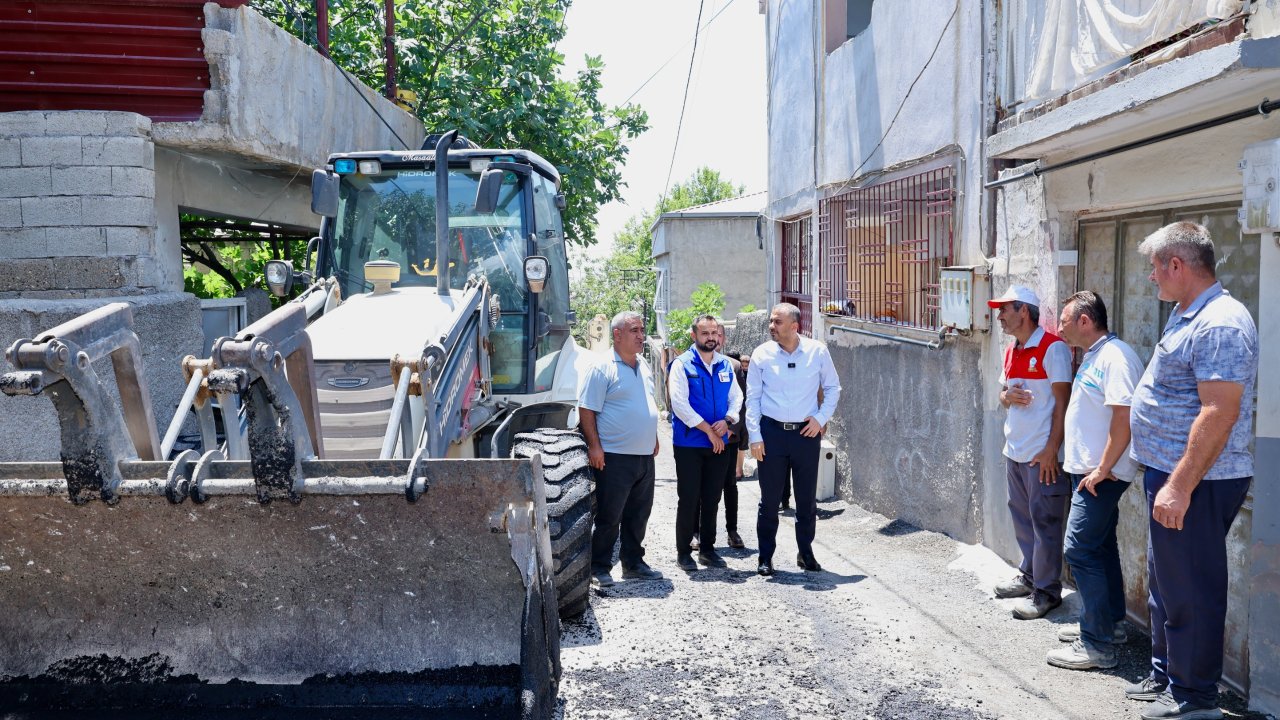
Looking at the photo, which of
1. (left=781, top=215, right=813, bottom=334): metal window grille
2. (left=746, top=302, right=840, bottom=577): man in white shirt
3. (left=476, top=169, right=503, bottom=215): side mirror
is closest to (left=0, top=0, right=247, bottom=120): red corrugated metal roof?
(left=476, top=169, right=503, bottom=215): side mirror

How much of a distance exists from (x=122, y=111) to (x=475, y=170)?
9.15 ft

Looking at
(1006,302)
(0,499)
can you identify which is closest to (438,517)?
(0,499)

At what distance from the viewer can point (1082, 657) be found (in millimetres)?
4910

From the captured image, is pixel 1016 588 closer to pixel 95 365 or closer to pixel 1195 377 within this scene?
pixel 1195 377

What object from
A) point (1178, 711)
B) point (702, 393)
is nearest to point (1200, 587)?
point (1178, 711)

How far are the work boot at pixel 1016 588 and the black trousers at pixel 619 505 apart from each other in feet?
7.01

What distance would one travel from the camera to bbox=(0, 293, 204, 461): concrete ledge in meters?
6.53

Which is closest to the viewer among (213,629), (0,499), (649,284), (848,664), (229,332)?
(0,499)

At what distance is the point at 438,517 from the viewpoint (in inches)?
154

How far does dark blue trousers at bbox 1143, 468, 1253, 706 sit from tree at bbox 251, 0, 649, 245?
11.8 meters

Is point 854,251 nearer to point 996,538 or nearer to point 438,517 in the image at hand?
point 996,538

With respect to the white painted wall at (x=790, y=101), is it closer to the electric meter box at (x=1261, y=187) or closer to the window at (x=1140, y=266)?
the window at (x=1140, y=266)

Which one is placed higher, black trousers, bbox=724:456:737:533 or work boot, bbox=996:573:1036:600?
black trousers, bbox=724:456:737:533

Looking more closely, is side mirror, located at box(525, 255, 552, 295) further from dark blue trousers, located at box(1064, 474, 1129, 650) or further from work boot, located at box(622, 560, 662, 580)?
dark blue trousers, located at box(1064, 474, 1129, 650)
